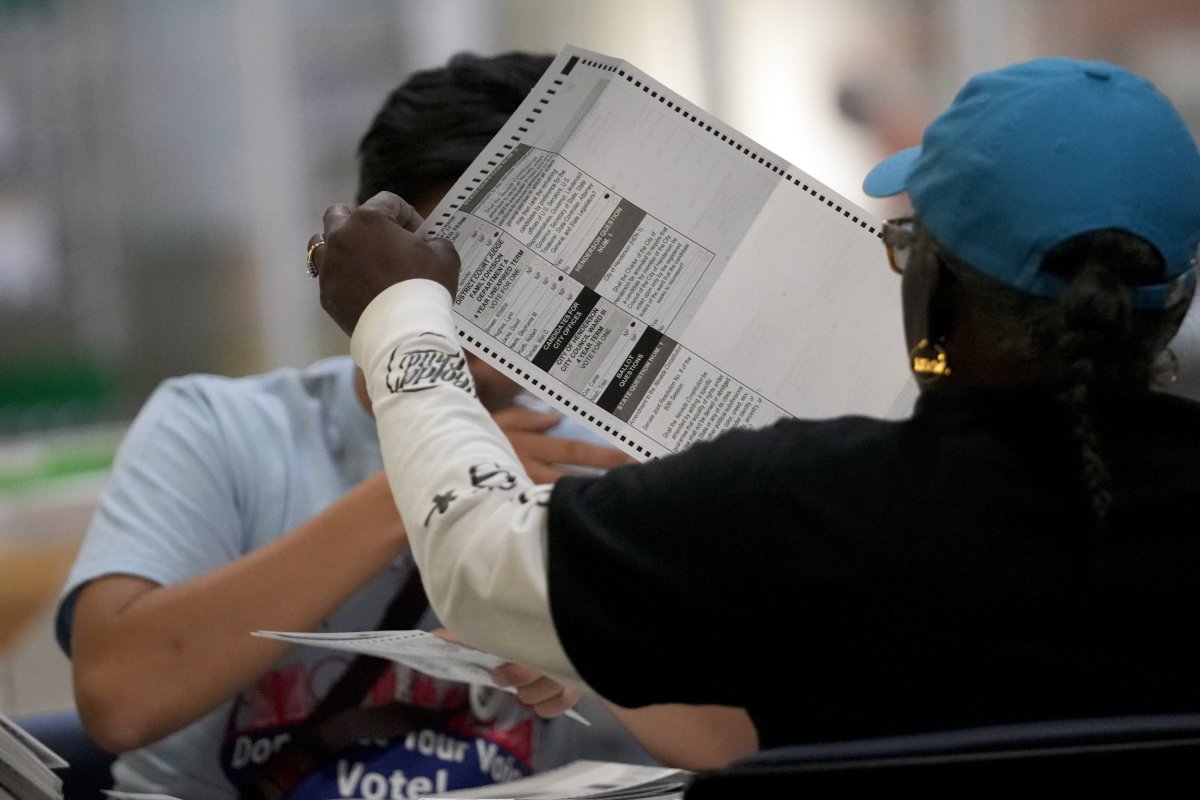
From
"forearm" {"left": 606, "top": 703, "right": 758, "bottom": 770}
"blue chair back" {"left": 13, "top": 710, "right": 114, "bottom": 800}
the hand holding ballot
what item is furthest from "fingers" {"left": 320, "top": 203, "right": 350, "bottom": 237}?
"blue chair back" {"left": 13, "top": 710, "right": 114, "bottom": 800}

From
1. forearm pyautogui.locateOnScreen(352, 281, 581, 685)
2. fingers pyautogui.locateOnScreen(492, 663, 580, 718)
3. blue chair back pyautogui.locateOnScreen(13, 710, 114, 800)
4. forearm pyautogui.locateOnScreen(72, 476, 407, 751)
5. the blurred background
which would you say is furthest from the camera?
the blurred background

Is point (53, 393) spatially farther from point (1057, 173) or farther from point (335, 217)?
point (1057, 173)

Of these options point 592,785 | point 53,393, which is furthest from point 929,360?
point 53,393

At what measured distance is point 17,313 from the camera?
13.8 feet

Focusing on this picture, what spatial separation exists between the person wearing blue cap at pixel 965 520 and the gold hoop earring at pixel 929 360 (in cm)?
3

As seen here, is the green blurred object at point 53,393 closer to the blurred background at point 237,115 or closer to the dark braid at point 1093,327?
the blurred background at point 237,115

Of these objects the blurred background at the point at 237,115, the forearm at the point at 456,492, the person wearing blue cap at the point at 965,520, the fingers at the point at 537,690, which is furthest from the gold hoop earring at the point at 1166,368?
the blurred background at the point at 237,115

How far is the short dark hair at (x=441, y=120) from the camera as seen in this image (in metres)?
1.19

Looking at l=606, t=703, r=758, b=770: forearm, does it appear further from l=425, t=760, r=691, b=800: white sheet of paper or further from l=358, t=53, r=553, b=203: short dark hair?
l=358, t=53, r=553, b=203: short dark hair

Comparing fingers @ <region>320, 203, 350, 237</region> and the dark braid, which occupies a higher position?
the dark braid

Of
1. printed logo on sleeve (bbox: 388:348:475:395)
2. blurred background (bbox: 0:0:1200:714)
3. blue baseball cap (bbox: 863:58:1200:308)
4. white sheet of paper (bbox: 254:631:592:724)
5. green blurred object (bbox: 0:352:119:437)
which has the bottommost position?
green blurred object (bbox: 0:352:119:437)

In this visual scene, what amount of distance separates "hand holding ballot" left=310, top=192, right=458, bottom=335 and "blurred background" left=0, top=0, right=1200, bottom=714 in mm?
3190

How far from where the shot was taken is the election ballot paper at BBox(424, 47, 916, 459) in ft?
2.97

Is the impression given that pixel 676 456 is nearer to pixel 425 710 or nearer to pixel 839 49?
pixel 425 710
